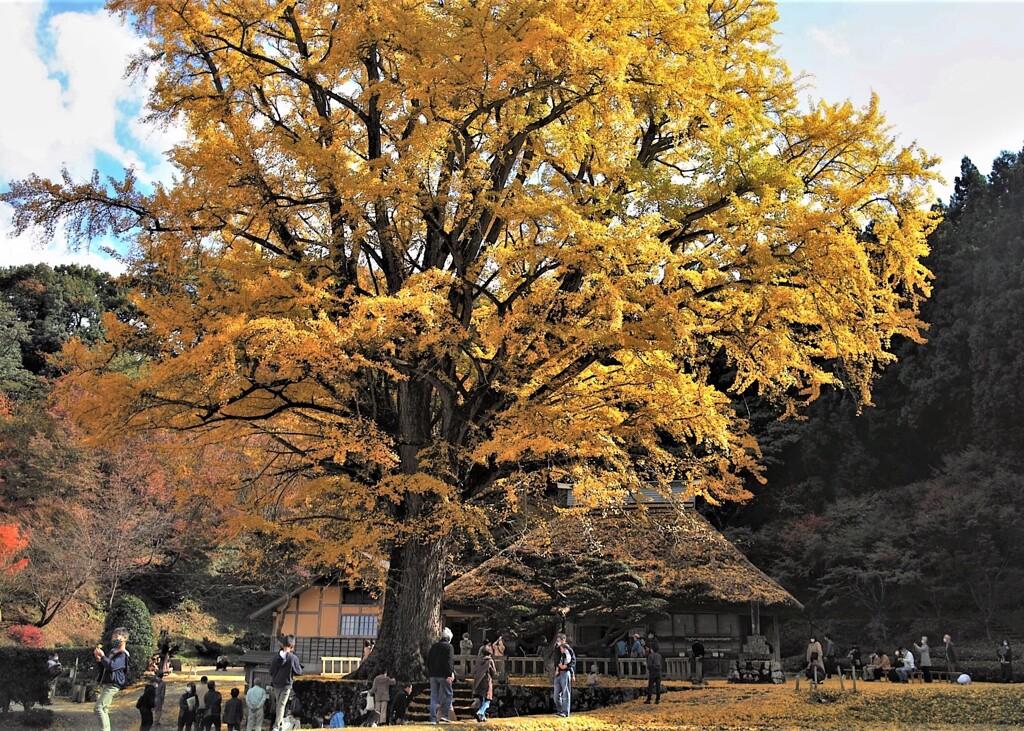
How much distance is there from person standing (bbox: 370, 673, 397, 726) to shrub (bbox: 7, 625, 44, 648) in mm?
22048

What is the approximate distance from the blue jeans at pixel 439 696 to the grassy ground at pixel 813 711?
0.85 metres

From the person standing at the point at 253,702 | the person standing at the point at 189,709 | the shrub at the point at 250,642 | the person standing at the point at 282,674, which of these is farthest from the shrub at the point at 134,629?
the person standing at the point at 282,674

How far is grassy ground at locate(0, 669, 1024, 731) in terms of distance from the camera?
12.8 m

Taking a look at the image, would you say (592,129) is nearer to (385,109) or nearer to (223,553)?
(385,109)

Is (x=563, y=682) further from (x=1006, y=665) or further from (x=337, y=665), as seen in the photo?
(x=1006, y=665)

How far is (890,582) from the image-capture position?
3189 centimetres

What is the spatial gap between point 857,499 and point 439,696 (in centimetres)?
2955

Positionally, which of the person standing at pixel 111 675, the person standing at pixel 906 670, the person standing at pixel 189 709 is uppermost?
the person standing at pixel 111 675

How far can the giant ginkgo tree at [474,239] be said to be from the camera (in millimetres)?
10758

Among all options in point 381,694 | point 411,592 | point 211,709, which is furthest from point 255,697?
point 211,709

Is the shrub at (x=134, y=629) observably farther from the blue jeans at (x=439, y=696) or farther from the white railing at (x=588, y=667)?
the blue jeans at (x=439, y=696)

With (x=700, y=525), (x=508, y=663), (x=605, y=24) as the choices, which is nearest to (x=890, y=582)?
(x=700, y=525)

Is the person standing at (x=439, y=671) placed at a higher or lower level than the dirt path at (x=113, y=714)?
higher

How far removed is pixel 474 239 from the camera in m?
14.0
